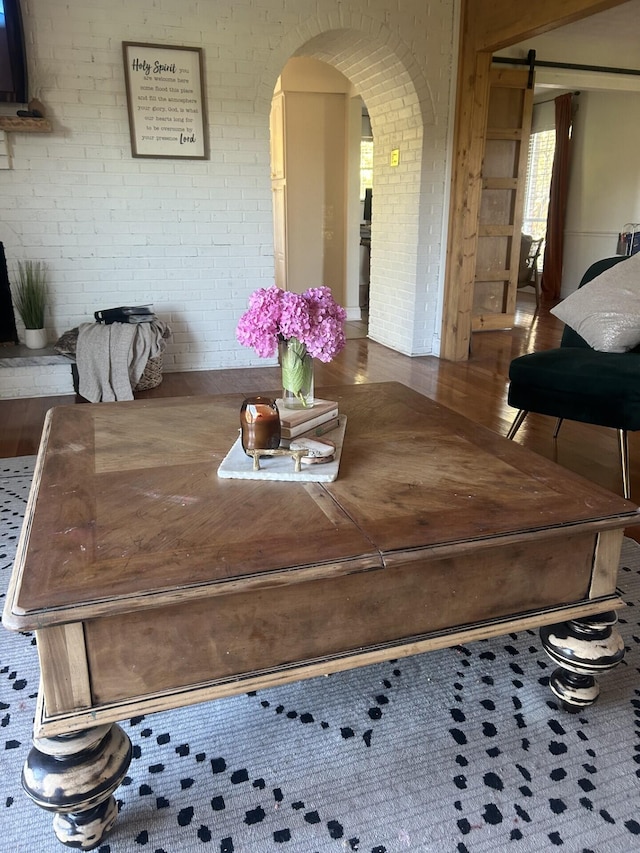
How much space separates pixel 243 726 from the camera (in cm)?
128

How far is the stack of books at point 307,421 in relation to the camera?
1.46 m

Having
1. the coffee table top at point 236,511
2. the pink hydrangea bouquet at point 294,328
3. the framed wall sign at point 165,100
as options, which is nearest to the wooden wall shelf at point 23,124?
the framed wall sign at point 165,100

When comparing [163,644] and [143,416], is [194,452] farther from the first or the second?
[163,644]

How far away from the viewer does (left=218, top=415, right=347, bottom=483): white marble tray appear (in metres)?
1.27

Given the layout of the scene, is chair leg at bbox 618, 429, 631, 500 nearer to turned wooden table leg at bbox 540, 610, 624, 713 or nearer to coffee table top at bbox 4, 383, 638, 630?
coffee table top at bbox 4, 383, 638, 630

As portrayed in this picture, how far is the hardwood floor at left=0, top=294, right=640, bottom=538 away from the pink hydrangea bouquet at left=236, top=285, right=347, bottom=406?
56 centimetres

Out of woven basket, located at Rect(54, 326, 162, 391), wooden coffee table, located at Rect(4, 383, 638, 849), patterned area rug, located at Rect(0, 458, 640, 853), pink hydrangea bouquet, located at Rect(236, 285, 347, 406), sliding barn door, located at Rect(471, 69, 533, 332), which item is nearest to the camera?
wooden coffee table, located at Rect(4, 383, 638, 849)

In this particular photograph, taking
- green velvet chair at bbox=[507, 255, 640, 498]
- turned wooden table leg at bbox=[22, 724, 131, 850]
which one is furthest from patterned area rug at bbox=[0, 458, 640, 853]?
green velvet chair at bbox=[507, 255, 640, 498]

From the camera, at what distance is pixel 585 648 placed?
1.22 meters

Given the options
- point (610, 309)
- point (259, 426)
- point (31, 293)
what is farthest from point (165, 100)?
point (259, 426)

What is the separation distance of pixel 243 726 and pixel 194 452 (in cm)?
59

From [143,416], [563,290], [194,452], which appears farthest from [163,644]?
[563,290]

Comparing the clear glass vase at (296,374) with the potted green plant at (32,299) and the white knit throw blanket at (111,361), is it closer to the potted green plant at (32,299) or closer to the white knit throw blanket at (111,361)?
the white knit throw blanket at (111,361)

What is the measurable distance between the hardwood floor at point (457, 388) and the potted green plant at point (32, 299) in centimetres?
39
